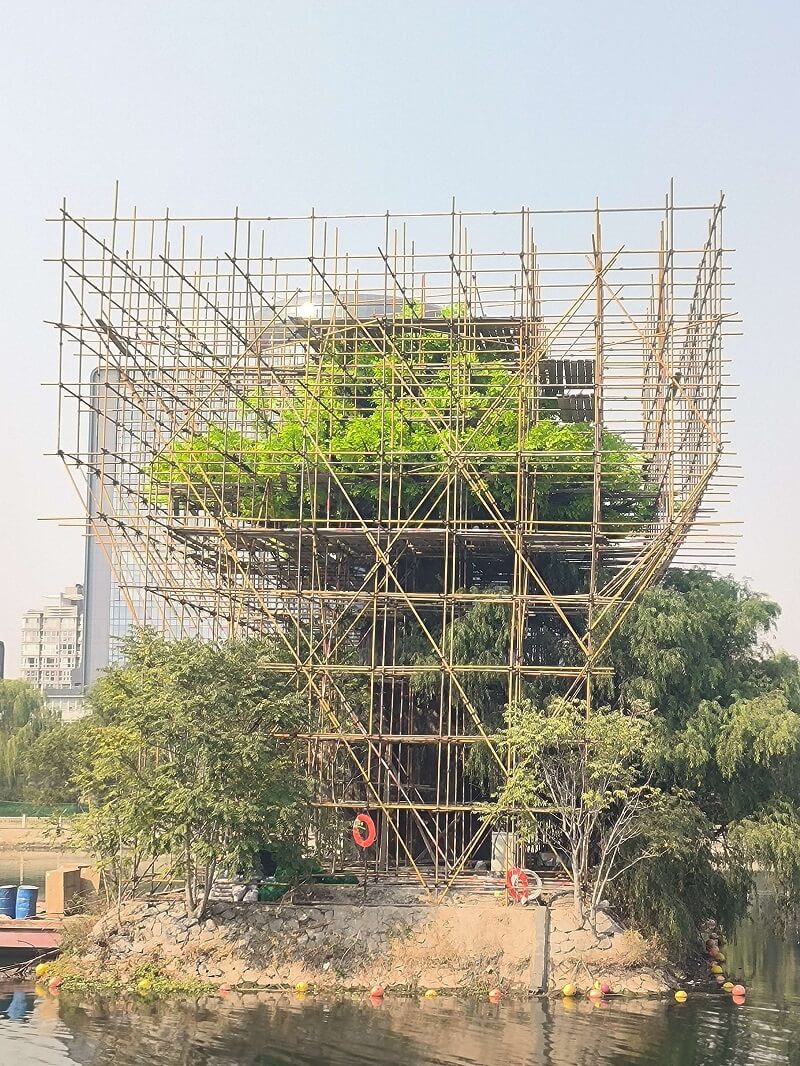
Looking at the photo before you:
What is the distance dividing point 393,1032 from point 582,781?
20.2 feet

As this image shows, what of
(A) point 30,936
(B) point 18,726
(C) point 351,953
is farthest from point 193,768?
(B) point 18,726

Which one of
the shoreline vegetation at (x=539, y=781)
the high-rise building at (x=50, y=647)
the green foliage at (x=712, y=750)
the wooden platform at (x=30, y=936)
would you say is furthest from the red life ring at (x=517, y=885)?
the high-rise building at (x=50, y=647)

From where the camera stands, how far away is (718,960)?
85.9ft

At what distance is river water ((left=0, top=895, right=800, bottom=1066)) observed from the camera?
19328mm

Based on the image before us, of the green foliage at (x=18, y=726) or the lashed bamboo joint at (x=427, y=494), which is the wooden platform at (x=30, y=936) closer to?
the lashed bamboo joint at (x=427, y=494)

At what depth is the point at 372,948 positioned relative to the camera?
79.1 feet

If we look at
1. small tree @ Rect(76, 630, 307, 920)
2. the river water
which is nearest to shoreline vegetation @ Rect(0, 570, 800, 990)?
small tree @ Rect(76, 630, 307, 920)

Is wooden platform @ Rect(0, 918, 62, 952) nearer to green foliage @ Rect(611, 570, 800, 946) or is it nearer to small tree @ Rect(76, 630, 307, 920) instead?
small tree @ Rect(76, 630, 307, 920)

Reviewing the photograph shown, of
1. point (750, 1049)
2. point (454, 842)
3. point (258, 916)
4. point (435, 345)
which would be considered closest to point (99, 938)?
point (258, 916)

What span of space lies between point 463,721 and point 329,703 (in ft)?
9.77

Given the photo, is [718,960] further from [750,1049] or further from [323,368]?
[323,368]

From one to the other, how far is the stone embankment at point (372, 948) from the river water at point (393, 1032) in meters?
0.75

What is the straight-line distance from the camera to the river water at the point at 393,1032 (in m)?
→ 19.3

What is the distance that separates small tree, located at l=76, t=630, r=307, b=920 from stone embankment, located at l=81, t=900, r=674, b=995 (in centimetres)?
73
